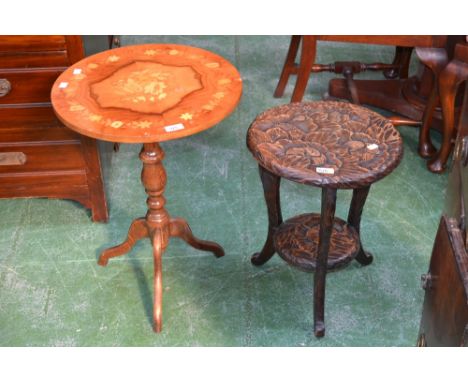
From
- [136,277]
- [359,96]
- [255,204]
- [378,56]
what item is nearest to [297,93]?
[359,96]

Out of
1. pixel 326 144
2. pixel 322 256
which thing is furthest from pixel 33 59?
pixel 322 256

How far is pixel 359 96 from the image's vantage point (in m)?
4.28

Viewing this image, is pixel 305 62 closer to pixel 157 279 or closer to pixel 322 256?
pixel 322 256

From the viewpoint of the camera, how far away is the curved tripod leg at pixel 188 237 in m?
3.00

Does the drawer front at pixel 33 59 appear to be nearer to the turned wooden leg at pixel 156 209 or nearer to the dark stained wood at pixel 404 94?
the turned wooden leg at pixel 156 209

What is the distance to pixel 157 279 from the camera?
283cm

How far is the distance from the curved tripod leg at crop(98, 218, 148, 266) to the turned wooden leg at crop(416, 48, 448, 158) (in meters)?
1.74

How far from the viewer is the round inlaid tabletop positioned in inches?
89.9

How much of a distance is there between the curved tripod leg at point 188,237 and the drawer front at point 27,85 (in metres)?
0.83

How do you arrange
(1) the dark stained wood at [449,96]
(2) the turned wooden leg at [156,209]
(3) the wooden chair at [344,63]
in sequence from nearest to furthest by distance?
(2) the turned wooden leg at [156,209], (1) the dark stained wood at [449,96], (3) the wooden chair at [344,63]

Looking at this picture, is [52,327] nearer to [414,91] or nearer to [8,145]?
[8,145]

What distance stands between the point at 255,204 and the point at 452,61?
4.14 feet

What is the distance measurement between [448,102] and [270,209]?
4.42ft

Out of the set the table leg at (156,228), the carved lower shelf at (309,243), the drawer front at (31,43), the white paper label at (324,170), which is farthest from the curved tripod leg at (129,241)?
the white paper label at (324,170)
